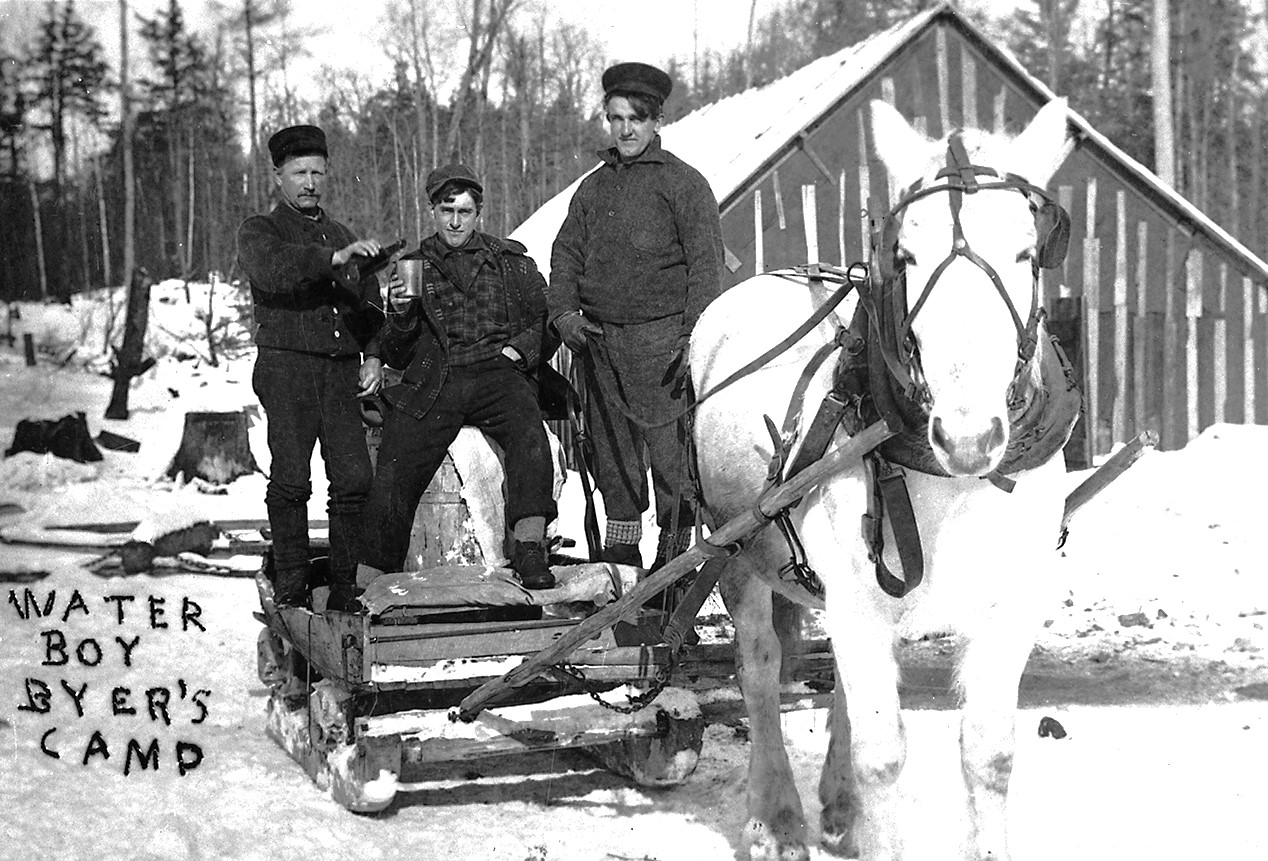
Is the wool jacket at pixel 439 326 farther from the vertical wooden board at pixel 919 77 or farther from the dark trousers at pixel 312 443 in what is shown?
the vertical wooden board at pixel 919 77

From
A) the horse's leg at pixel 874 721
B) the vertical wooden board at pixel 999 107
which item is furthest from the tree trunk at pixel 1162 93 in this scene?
the horse's leg at pixel 874 721

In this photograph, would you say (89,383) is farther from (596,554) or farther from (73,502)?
(596,554)

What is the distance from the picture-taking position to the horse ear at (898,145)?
128 inches

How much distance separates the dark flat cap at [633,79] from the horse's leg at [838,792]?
257 cm

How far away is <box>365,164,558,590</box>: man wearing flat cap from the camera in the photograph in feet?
17.1

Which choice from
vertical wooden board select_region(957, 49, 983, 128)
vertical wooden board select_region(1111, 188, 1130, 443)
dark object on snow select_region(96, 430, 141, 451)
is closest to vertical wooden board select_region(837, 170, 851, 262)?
vertical wooden board select_region(957, 49, 983, 128)

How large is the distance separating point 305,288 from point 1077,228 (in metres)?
11.0

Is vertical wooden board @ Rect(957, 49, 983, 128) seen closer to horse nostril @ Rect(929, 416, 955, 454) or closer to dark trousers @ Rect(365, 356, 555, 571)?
dark trousers @ Rect(365, 356, 555, 571)

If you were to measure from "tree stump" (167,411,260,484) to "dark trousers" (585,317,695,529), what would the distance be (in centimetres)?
881

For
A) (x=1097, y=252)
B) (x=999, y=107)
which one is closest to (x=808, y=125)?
(x=999, y=107)

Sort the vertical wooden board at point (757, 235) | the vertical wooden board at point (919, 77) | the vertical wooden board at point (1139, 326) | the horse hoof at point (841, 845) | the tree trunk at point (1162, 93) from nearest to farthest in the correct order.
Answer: the horse hoof at point (841, 845), the vertical wooden board at point (757, 235), the vertical wooden board at point (919, 77), the vertical wooden board at point (1139, 326), the tree trunk at point (1162, 93)

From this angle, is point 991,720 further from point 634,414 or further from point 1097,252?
point 1097,252

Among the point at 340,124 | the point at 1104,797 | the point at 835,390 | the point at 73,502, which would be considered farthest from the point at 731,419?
the point at 340,124

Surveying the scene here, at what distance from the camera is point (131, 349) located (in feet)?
55.5
